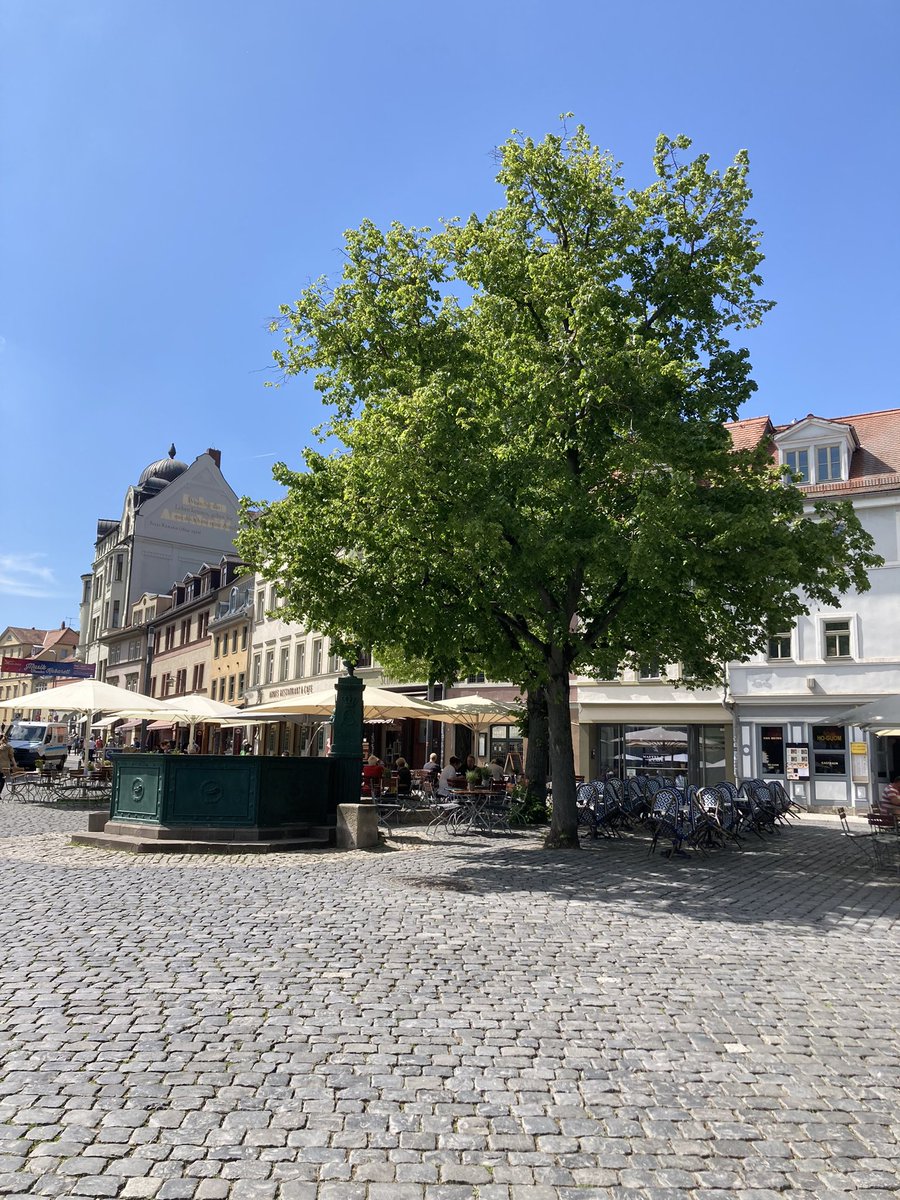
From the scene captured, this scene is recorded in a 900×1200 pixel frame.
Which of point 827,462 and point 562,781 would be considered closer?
point 562,781

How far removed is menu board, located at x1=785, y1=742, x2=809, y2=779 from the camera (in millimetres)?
32844

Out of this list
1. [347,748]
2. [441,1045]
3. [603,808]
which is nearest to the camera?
[441,1045]

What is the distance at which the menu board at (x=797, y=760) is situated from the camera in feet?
108

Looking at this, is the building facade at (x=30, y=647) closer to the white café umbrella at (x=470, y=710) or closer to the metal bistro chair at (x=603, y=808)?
the white café umbrella at (x=470, y=710)

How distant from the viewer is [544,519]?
1595 cm

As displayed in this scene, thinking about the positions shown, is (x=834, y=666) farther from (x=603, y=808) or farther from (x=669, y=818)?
(x=669, y=818)

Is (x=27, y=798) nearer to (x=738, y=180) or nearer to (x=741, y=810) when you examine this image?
(x=741, y=810)

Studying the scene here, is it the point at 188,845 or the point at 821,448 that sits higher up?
the point at 821,448

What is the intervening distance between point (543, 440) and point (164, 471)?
69.1 m

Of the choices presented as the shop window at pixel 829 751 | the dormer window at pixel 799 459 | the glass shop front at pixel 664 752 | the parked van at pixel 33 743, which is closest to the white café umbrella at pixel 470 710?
the glass shop front at pixel 664 752

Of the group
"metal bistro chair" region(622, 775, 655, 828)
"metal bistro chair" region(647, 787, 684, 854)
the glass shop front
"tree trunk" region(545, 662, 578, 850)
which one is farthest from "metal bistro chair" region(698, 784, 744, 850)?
the glass shop front

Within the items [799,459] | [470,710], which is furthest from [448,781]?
[799,459]

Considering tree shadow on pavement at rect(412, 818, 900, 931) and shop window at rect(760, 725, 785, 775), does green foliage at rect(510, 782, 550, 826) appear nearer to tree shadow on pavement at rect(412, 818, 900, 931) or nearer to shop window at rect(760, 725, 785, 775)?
tree shadow on pavement at rect(412, 818, 900, 931)

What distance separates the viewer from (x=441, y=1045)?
19.3 feet
